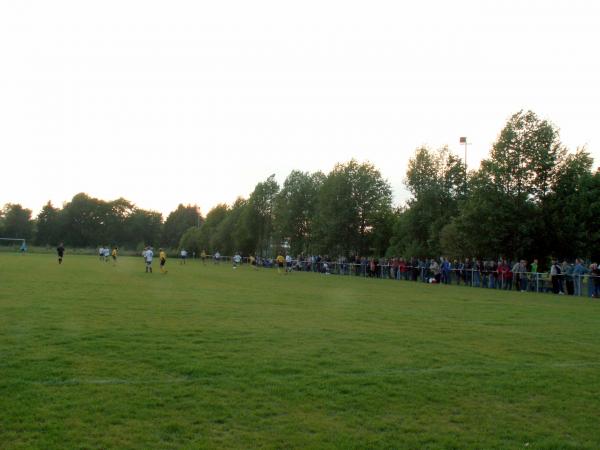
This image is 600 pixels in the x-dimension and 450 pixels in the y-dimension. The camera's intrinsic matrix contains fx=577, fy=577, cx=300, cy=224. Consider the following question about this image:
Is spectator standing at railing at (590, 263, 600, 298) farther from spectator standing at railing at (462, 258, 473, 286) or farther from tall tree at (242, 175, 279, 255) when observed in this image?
tall tree at (242, 175, 279, 255)

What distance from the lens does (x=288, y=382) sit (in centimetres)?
776

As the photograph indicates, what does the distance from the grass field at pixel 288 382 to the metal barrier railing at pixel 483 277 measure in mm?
16145

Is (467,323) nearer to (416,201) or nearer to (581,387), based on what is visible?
(581,387)

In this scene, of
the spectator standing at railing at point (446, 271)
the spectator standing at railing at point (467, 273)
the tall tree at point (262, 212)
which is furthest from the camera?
the tall tree at point (262, 212)

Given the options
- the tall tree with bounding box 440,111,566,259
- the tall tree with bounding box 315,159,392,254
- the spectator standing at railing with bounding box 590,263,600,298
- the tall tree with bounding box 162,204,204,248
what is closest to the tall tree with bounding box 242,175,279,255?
the tall tree with bounding box 315,159,392,254

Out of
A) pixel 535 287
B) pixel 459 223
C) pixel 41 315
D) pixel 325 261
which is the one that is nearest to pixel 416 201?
pixel 325 261

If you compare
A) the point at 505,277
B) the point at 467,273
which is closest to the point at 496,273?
the point at 505,277

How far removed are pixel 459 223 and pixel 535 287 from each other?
1223 cm

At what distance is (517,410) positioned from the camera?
22.6 ft

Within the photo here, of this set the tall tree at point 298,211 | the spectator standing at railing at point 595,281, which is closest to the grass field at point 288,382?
the spectator standing at railing at point 595,281

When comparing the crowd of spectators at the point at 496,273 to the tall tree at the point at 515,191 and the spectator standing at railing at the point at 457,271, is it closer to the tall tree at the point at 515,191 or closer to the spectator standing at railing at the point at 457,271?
the spectator standing at railing at the point at 457,271

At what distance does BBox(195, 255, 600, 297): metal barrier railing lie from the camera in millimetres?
29219

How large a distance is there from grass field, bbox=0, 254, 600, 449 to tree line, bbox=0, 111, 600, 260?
28513mm

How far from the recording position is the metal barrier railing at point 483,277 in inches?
1150
